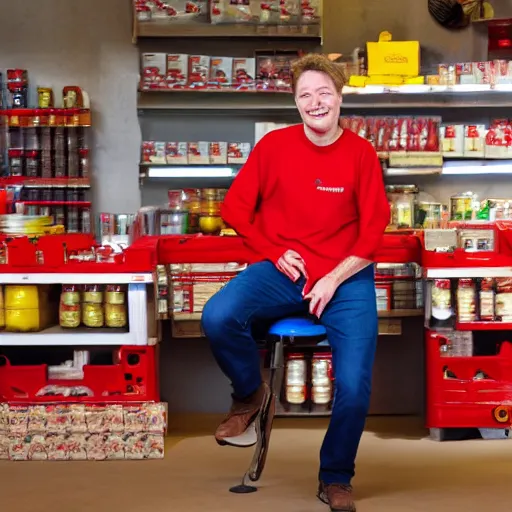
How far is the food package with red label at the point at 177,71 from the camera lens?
6742 mm

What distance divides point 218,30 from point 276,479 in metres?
3.57

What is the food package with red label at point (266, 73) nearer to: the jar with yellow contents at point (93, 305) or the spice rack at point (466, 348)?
the spice rack at point (466, 348)

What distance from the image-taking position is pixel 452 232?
4934 mm

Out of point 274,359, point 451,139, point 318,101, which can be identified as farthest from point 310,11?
point 274,359

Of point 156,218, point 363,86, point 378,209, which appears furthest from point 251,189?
point 363,86

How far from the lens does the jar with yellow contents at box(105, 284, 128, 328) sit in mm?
4742

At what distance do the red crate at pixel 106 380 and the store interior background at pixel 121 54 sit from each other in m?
2.64

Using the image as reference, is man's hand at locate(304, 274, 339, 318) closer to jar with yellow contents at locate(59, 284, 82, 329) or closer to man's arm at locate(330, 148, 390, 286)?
man's arm at locate(330, 148, 390, 286)

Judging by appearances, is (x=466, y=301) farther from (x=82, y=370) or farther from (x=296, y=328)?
(x=82, y=370)

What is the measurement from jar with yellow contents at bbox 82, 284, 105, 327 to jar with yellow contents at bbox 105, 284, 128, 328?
0.03 metres

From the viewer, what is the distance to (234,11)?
22.4ft

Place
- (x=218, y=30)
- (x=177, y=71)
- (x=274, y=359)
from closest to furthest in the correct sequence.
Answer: (x=274, y=359) < (x=177, y=71) < (x=218, y=30)

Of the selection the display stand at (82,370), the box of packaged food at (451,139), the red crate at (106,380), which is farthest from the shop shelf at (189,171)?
the red crate at (106,380)

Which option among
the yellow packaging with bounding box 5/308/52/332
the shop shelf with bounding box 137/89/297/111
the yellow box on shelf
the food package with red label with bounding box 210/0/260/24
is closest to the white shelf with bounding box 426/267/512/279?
the yellow packaging with bounding box 5/308/52/332
